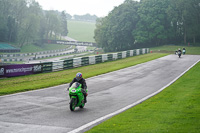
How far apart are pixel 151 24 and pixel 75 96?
72564 mm

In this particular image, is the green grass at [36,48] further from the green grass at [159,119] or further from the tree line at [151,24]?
the green grass at [159,119]

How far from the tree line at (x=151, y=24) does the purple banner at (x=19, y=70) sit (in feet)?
188

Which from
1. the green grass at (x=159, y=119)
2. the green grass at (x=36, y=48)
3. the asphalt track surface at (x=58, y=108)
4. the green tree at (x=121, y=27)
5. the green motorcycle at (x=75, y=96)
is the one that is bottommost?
the asphalt track surface at (x=58, y=108)

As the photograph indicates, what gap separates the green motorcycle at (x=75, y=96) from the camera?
453 inches

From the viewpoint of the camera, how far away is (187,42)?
85.0 m

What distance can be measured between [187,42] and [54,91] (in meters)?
75.7

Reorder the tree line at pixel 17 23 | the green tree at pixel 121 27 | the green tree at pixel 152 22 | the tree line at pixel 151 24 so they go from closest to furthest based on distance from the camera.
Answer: the tree line at pixel 151 24
the green tree at pixel 152 22
the green tree at pixel 121 27
the tree line at pixel 17 23

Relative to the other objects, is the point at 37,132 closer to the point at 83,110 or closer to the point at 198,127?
the point at 83,110

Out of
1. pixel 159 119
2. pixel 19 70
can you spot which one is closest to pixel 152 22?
pixel 19 70

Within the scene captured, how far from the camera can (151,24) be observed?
80750 mm

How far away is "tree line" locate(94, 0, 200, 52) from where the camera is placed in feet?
259

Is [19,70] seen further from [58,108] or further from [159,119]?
[159,119]

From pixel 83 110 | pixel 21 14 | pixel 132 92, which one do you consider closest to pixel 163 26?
pixel 21 14

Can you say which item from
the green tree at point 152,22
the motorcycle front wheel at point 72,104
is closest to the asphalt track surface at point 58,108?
the motorcycle front wheel at point 72,104
